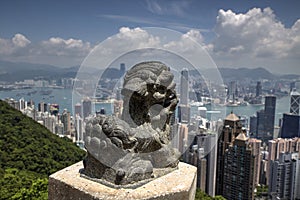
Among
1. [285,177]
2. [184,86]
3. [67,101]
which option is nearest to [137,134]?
[184,86]

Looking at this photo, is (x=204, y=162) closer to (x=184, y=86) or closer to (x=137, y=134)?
(x=184, y=86)

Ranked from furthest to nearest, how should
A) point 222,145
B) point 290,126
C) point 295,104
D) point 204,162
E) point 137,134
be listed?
1. point 295,104
2. point 290,126
3. point 222,145
4. point 204,162
5. point 137,134

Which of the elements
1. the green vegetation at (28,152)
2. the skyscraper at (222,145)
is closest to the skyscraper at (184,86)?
the green vegetation at (28,152)

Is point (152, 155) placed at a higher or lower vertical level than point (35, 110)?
higher

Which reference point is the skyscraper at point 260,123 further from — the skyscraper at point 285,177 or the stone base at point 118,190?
the stone base at point 118,190

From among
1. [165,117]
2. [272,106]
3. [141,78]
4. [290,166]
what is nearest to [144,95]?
[141,78]

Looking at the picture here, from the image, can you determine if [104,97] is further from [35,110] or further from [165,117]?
[35,110]

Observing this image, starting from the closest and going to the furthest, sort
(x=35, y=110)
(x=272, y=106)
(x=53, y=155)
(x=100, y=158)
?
(x=100, y=158)
(x=53, y=155)
(x=35, y=110)
(x=272, y=106)
